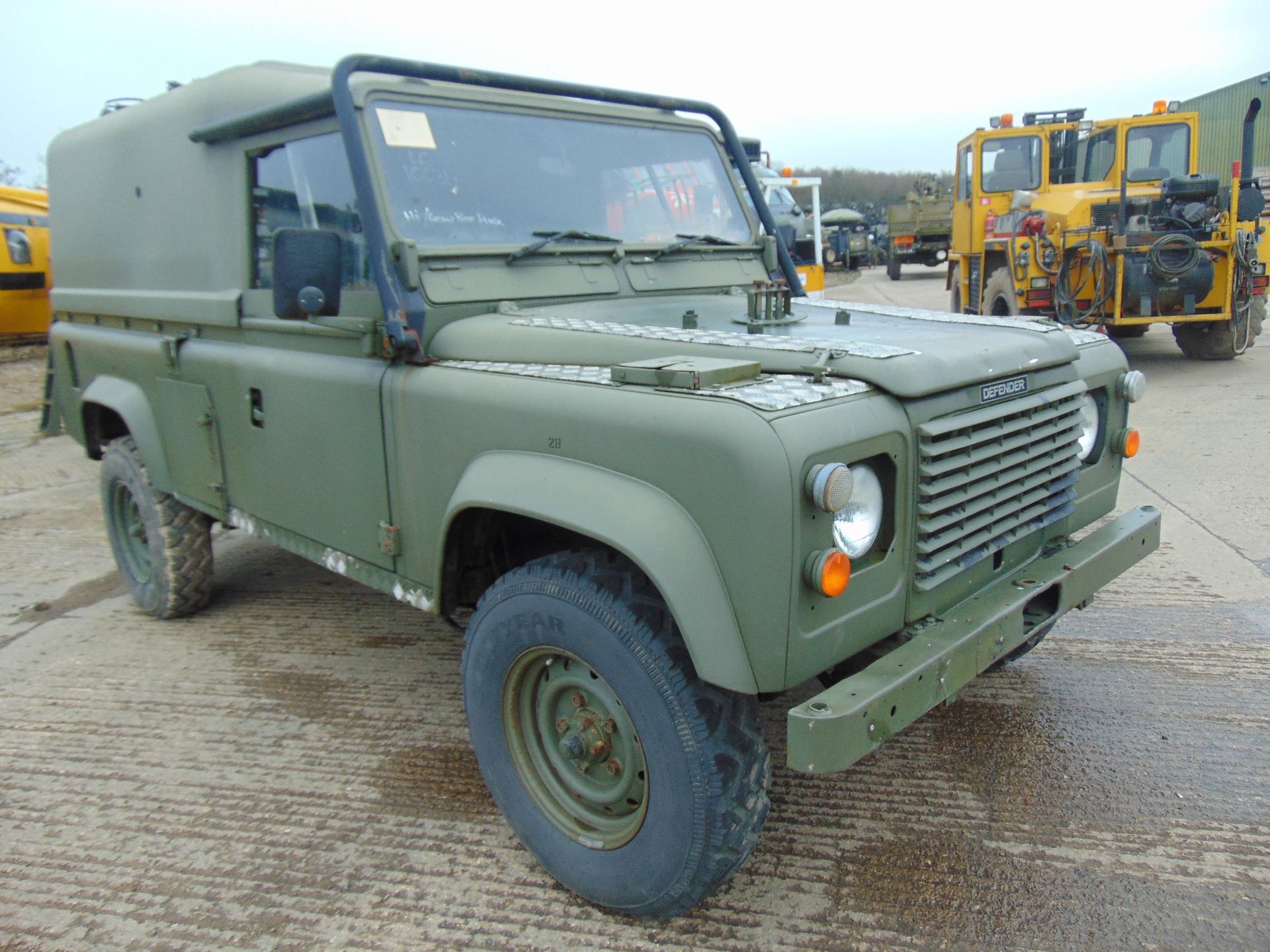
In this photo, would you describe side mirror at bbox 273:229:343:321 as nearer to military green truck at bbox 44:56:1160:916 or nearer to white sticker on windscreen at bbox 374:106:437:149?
military green truck at bbox 44:56:1160:916

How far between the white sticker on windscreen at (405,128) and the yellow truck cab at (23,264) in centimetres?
844

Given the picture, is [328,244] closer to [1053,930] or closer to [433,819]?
[433,819]

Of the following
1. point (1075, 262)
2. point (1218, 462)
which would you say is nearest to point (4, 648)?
point (1218, 462)

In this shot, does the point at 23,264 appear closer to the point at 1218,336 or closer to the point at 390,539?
the point at 390,539

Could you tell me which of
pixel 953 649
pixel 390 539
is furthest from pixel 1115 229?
pixel 390 539

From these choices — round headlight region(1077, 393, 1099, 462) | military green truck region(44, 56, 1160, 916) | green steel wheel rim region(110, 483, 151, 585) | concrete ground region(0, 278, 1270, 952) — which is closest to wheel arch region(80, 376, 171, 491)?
military green truck region(44, 56, 1160, 916)

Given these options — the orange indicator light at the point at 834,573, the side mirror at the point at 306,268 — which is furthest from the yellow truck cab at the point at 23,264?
the orange indicator light at the point at 834,573

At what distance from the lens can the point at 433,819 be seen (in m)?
2.88

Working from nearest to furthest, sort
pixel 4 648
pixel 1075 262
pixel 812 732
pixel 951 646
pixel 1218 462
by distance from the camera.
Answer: pixel 812 732 < pixel 951 646 < pixel 4 648 < pixel 1218 462 < pixel 1075 262

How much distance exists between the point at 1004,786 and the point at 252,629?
10.7 feet

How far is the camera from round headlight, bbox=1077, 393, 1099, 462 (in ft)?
9.77

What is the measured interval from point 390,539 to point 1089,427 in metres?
2.18

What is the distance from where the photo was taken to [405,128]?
2.97 meters

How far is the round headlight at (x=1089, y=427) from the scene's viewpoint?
298cm
